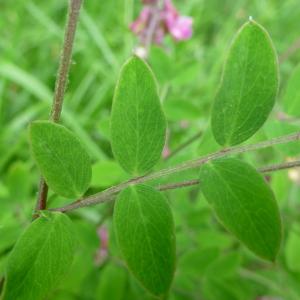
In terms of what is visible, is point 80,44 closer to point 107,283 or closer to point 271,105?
point 107,283

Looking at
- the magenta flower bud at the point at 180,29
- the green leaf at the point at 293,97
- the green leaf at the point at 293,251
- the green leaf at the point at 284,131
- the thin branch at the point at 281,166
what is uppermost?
the magenta flower bud at the point at 180,29

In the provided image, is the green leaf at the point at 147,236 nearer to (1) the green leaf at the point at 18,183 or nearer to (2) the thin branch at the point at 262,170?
(2) the thin branch at the point at 262,170

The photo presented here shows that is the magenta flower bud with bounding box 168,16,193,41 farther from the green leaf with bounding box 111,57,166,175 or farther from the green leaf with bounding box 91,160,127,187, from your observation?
the green leaf with bounding box 111,57,166,175

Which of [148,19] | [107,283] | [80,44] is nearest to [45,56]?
[80,44]

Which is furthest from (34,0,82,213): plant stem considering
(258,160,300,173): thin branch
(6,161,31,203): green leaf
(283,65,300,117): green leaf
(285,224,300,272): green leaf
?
(285,224,300,272): green leaf

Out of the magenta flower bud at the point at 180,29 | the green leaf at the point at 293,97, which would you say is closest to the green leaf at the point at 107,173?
the green leaf at the point at 293,97

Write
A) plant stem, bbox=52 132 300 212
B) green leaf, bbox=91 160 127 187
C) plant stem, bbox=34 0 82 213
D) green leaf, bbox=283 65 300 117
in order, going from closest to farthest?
plant stem, bbox=34 0 82 213 → plant stem, bbox=52 132 300 212 → green leaf, bbox=283 65 300 117 → green leaf, bbox=91 160 127 187
